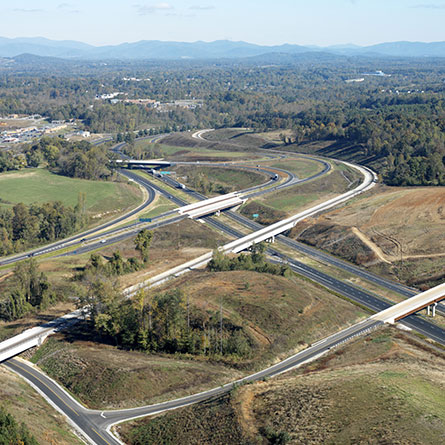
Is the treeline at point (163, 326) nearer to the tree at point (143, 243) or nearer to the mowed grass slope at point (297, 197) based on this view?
the tree at point (143, 243)

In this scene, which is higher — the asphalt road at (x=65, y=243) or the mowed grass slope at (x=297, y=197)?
the mowed grass slope at (x=297, y=197)

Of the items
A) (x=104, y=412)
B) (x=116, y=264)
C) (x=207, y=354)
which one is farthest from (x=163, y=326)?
(x=116, y=264)

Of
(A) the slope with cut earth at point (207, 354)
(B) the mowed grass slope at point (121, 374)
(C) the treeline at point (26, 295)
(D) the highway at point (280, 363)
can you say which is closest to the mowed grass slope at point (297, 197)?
(D) the highway at point (280, 363)

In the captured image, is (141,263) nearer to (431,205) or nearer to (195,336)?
(195,336)

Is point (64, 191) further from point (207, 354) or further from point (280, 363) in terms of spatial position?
point (280, 363)

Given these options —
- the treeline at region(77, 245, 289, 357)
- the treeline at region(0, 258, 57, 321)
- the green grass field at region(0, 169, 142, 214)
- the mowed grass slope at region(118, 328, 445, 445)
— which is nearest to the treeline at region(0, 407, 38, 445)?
the mowed grass slope at region(118, 328, 445, 445)

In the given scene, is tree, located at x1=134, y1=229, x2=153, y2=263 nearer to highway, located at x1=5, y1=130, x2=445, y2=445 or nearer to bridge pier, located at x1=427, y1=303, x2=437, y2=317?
highway, located at x1=5, y1=130, x2=445, y2=445

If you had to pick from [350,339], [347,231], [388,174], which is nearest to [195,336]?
[350,339]

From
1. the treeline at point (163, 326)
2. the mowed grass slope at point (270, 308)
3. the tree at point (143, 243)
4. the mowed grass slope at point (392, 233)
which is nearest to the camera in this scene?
the treeline at point (163, 326)
